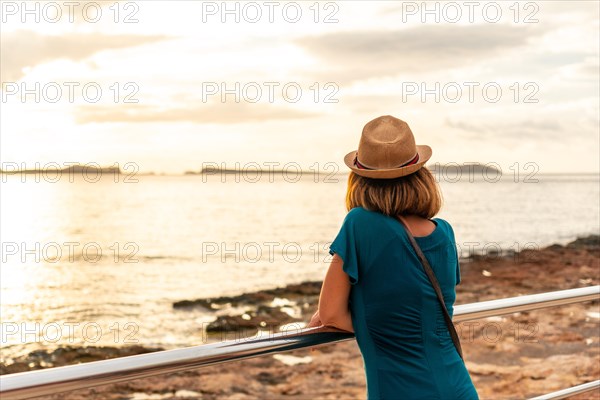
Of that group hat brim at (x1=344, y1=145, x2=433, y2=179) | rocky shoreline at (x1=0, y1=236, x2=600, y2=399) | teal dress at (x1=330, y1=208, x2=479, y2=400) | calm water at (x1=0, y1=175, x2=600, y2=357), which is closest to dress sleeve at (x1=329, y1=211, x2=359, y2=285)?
teal dress at (x1=330, y1=208, x2=479, y2=400)

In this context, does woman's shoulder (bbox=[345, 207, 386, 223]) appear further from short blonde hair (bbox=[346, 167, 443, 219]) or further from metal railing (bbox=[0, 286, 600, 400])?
metal railing (bbox=[0, 286, 600, 400])

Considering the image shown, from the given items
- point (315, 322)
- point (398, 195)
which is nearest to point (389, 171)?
point (398, 195)

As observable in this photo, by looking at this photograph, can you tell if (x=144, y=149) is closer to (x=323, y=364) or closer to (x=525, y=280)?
(x=525, y=280)

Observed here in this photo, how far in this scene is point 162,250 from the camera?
41.4 m

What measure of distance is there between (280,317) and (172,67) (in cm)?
3744

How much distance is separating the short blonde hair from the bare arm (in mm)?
167

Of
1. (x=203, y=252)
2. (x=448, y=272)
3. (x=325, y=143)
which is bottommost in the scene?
(x=203, y=252)

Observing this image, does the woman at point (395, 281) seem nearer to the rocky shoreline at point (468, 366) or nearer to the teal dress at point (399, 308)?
the teal dress at point (399, 308)

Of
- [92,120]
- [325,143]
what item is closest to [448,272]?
[325,143]

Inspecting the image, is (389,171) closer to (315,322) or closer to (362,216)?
(362,216)

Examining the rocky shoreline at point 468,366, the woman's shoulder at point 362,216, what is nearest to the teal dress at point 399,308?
the woman's shoulder at point 362,216

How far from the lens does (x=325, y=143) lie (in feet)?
121

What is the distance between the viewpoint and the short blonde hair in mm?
1589

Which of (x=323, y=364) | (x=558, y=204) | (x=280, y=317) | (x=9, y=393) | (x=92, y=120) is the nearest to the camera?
(x=9, y=393)
